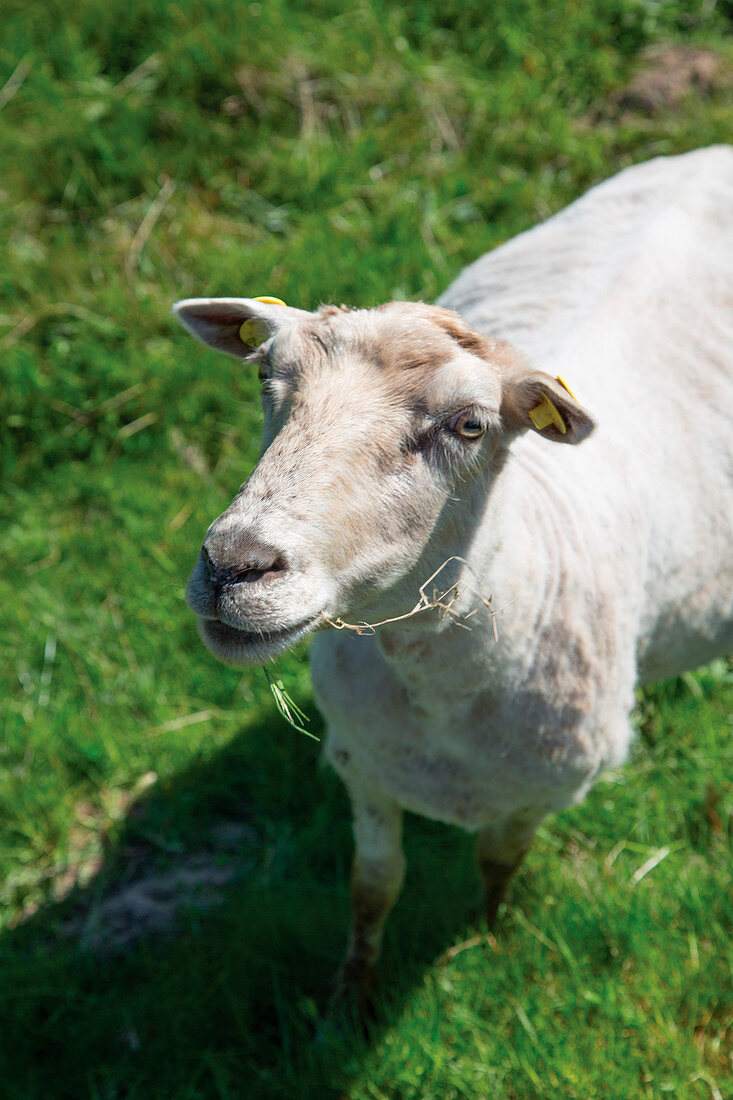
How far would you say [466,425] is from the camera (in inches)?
82.4

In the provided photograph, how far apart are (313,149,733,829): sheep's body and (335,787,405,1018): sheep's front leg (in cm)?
13

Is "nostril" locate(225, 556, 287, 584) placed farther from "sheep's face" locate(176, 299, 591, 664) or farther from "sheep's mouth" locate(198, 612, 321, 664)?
"sheep's mouth" locate(198, 612, 321, 664)

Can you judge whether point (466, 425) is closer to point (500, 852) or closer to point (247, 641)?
point (247, 641)

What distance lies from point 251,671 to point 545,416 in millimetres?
2129

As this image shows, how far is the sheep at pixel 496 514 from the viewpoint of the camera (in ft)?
6.42

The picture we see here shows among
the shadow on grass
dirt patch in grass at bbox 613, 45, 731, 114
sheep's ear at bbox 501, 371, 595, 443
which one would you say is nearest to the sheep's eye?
sheep's ear at bbox 501, 371, 595, 443

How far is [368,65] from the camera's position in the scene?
17.8 feet

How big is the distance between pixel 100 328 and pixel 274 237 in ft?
3.59

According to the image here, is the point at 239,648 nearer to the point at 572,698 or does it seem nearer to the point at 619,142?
the point at 572,698

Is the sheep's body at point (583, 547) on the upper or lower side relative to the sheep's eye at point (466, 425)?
lower

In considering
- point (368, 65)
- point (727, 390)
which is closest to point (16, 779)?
point (727, 390)

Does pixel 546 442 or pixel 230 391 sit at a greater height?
pixel 546 442

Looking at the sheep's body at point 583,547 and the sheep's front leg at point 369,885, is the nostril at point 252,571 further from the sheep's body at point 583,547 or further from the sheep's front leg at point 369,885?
the sheep's front leg at point 369,885

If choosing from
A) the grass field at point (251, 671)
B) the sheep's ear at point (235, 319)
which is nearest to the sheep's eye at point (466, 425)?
the sheep's ear at point (235, 319)
